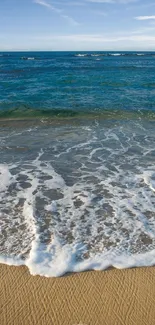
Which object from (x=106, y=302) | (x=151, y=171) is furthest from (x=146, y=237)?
(x=151, y=171)

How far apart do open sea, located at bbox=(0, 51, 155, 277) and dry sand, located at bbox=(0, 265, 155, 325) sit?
0.24 m

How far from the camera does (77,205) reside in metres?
7.95

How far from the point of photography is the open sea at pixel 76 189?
19.9 ft

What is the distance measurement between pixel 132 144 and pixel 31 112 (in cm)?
809

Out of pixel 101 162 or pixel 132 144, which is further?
pixel 132 144

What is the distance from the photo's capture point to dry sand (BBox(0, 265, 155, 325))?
479cm

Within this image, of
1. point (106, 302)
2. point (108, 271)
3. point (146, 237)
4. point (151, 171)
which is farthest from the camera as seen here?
point (151, 171)

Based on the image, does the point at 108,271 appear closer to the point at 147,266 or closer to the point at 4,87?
the point at 147,266

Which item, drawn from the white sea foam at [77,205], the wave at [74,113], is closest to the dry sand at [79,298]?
the white sea foam at [77,205]

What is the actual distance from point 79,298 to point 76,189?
13.2 ft

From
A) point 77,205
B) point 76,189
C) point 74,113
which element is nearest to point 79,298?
point 77,205

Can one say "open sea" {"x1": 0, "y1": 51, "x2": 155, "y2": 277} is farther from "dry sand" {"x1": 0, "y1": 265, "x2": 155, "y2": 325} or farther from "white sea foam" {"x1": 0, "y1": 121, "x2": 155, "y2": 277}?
"dry sand" {"x1": 0, "y1": 265, "x2": 155, "y2": 325}

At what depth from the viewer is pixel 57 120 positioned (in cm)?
1738

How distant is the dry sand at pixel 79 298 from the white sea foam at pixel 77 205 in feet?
0.76
